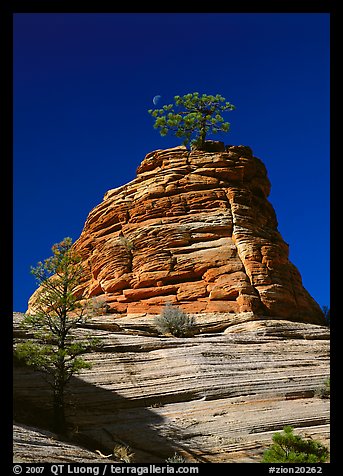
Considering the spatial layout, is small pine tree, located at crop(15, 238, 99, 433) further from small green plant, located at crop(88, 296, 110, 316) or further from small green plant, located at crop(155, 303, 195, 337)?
small green plant, located at crop(88, 296, 110, 316)

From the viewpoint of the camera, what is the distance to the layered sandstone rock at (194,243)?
106ft

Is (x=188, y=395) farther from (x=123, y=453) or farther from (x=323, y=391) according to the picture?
(x=323, y=391)

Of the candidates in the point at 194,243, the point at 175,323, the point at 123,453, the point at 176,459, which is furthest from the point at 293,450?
the point at 194,243

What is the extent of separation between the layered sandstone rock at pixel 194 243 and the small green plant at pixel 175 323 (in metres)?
2.58

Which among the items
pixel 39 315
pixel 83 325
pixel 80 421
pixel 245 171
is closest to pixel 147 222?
pixel 245 171

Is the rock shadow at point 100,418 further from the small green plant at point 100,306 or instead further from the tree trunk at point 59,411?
the small green plant at point 100,306

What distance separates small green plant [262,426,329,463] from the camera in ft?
57.4

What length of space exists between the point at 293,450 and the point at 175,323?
1070 centimetres

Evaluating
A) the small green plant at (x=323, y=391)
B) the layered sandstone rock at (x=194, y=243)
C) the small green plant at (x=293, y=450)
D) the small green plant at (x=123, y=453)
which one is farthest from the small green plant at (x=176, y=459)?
the layered sandstone rock at (x=194, y=243)

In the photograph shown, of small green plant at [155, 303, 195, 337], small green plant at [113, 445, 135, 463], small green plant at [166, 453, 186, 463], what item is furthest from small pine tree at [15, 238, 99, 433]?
small green plant at [155, 303, 195, 337]

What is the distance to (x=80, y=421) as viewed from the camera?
19.8 m

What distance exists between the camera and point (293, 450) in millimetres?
18203

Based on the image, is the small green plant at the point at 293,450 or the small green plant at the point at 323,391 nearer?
the small green plant at the point at 293,450

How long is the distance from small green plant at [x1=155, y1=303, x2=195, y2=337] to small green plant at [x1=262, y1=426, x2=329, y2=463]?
29.9ft
